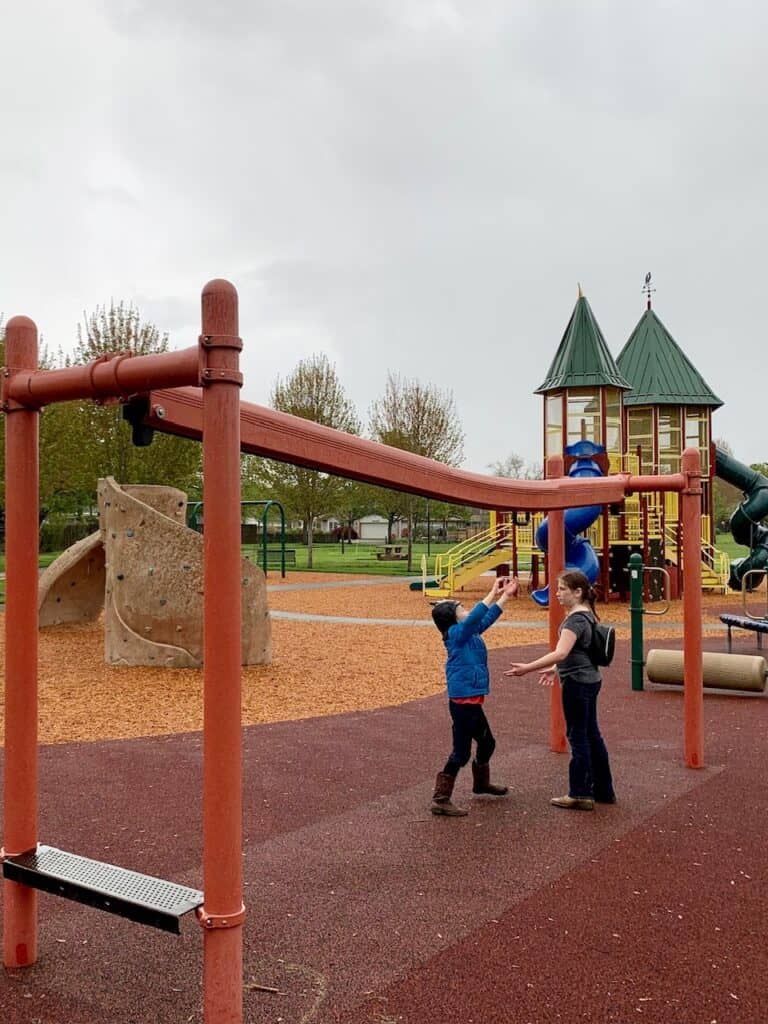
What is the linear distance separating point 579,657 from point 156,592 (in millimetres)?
6080

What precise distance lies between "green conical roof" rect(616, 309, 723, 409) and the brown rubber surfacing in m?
19.6

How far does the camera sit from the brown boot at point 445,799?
17.3 ft

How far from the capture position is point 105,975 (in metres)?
3.32

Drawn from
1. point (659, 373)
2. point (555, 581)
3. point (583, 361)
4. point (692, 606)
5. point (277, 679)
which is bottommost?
point (277, 679)

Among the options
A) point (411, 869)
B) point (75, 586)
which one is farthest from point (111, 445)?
point (411, 869)

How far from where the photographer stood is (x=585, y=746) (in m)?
5.38

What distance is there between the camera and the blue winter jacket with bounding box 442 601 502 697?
5305 millimetres

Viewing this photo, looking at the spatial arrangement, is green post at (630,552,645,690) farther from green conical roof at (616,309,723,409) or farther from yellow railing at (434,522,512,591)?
green conical roof at (616,309,723,409)

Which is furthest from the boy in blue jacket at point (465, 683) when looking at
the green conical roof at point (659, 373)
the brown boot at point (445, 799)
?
the green conical roof at point (659, 373)

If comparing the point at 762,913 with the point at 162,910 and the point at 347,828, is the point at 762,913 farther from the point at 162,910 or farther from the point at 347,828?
the point at 162,910

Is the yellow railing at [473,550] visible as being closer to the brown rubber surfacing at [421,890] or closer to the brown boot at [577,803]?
the brown rubber surfacing at [421,890]

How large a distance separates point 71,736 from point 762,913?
5.36m

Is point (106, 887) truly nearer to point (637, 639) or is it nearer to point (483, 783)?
point (483, 783)

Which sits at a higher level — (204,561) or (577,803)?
(204,561)
